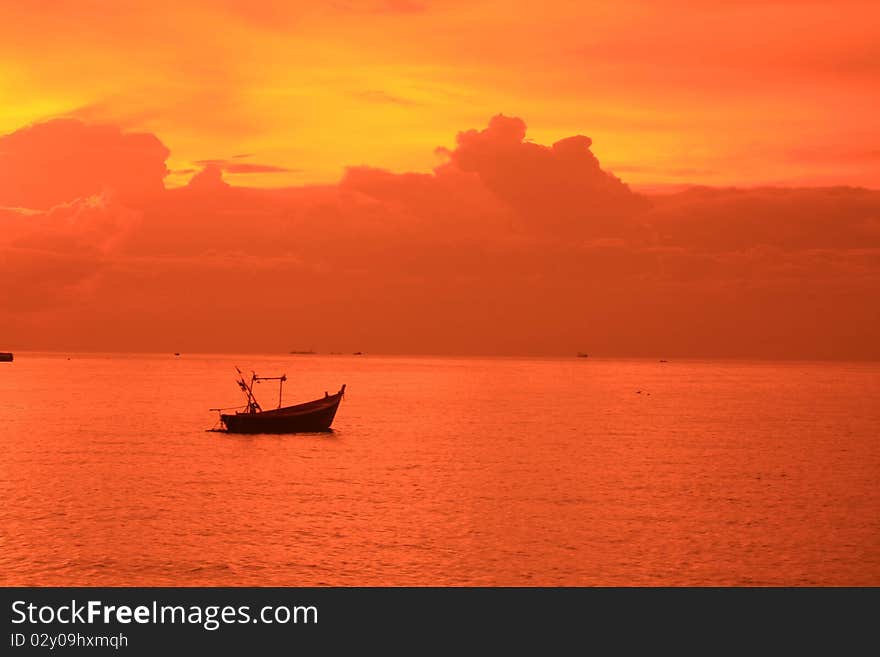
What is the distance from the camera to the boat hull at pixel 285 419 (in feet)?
297

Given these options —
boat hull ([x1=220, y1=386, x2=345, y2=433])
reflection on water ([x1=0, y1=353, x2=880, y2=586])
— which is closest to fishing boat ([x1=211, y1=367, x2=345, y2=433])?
boat hull ([x1=220, y1=386, x2=345, y2=433])

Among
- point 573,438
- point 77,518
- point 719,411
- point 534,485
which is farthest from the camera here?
point 719,411

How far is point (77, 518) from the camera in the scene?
51.4 meters

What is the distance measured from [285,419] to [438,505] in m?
38.2

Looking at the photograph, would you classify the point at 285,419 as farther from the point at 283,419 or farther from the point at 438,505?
the point at 438,505

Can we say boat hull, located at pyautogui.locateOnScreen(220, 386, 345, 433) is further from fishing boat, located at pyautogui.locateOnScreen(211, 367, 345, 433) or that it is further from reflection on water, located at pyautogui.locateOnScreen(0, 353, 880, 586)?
reflection on water, located at pyautogui.locateOnScreen(0, 353, 880, 586)

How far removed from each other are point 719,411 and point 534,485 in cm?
8998

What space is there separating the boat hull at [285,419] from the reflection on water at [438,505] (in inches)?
57.9

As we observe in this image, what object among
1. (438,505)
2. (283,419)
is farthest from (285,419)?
(438,505)

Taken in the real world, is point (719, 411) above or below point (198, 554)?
above

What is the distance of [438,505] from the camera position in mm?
55812
